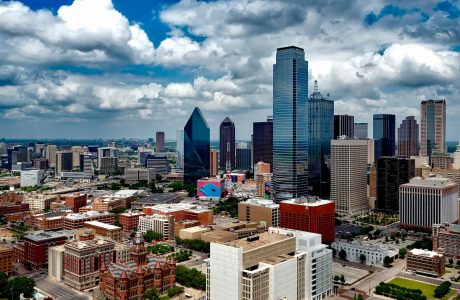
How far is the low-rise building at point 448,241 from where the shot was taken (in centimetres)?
8112

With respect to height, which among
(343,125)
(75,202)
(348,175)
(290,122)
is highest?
(343,125)

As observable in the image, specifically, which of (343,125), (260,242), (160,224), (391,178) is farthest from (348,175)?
(260,242)

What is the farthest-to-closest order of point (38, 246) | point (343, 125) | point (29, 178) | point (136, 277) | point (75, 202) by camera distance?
point (343, 125) → point (29, 178) → point (75, 202) → point (38, 246) → point (136, 277)

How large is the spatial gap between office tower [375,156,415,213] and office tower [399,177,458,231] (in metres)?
17.3

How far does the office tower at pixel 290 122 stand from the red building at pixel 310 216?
32.9 metres

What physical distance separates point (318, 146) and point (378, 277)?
80112mm

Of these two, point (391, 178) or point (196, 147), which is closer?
point (391, 178)

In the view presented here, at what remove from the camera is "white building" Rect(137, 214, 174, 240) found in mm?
96188

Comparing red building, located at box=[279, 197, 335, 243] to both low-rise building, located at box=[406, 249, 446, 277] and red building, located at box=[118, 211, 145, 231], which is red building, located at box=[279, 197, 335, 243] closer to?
low-rise building, located at box=[406, 249, 446, 277]

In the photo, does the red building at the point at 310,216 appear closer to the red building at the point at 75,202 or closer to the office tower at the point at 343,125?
the red building at the point at 75,202

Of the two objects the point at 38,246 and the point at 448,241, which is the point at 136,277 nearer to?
the point at 38,246

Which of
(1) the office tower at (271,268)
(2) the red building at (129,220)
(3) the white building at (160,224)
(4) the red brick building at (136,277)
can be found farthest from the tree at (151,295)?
(2) the red building at (129,220)

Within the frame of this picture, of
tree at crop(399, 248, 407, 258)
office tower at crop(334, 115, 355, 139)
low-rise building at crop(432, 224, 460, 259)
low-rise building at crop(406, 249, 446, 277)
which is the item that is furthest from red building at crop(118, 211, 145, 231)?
office tower at crop(334, 115, 355, 139)

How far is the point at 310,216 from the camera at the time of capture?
8244 centimetres
